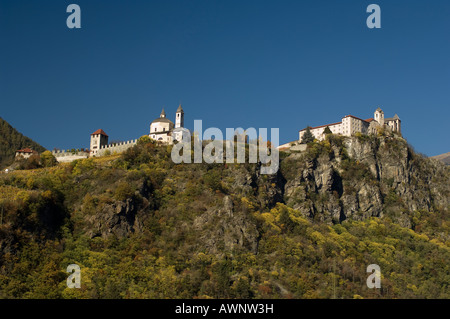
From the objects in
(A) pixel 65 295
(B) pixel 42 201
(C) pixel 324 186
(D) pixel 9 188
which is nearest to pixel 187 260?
(A) pixel 65 295

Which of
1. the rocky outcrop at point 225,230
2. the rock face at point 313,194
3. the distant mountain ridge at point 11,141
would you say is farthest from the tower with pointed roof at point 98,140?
the distant mountain ridge at point 11,141

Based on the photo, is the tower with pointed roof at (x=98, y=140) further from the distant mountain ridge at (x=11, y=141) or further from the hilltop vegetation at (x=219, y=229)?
the distant mountain ridge at (x=11, y=141)

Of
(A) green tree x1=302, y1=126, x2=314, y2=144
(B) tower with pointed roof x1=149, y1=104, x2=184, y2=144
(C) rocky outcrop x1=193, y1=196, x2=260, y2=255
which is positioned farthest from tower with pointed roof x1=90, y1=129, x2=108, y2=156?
(A) green tree x1=302, y1=126, x2=314, y2=144

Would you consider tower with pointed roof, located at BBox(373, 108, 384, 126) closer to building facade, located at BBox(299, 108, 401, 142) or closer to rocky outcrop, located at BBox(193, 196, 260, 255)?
building facade, located at BBox(299, 108, 401, 142)

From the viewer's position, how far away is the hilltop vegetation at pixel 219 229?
64.7 metres

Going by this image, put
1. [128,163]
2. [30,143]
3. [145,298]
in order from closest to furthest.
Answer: [145,298] < [128,163] < [30,143]

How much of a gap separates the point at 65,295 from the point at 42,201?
14.1 metres

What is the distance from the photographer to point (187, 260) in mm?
68062

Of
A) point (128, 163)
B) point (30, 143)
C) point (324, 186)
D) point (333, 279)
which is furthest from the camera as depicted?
point (30, 143)

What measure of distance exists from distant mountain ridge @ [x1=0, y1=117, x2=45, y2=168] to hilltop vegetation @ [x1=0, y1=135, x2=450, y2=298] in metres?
52.0

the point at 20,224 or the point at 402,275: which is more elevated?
the point at 20,224

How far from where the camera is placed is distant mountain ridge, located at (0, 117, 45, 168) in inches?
5389

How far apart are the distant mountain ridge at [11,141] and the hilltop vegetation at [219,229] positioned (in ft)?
171

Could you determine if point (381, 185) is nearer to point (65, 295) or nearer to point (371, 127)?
point (371, 127)
